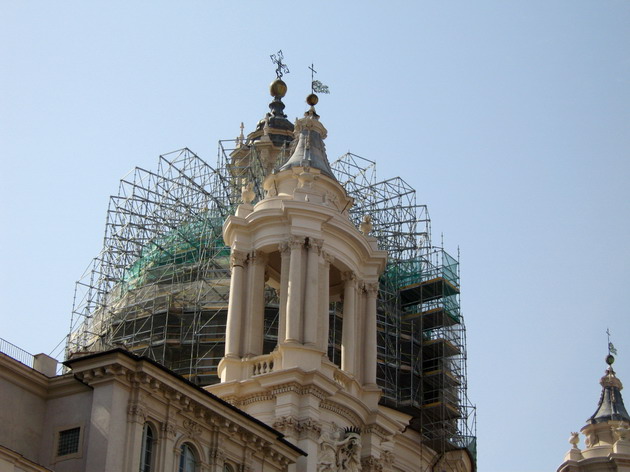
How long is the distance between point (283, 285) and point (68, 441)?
1676 centimetres

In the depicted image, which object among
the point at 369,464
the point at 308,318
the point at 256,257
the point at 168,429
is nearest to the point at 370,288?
the point at 256,257

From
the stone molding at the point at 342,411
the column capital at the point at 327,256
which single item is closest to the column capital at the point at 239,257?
the column capital at the point at 327,256

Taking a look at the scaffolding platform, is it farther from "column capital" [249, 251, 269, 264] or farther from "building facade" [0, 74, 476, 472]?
"column capital" [249, 251, 269, 264]

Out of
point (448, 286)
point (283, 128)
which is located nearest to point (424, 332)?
point (448, 286)

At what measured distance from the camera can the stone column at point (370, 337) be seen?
2301 inches

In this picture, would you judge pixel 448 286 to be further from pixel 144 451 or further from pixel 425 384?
pixel 144 451

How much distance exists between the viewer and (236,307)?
57.9m

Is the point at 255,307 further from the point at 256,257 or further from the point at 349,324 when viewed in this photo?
the point at 349,324

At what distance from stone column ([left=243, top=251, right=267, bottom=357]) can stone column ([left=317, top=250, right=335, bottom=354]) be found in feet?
8.18

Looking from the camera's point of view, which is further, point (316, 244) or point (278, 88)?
point (278, 88)

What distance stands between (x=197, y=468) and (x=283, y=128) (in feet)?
122

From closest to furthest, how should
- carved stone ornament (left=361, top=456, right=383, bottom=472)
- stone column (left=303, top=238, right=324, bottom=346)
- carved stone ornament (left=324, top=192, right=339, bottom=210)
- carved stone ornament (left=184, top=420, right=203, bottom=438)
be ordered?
carved stone ornament (left=184, top=420, right=203, bottom=438) → carved stone ornament (left=361, top=456, right=383, bottom=472) → stone column (left=303, top=238, right=324, bottom=346) → carved stone ornament (left=324, top=192, right=339, bottom=210)

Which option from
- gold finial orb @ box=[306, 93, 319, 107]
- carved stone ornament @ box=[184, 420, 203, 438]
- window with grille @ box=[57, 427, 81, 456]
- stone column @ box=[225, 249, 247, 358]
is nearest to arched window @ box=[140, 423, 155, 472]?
carved stone ornament @ box=[184, 420, 203, 438]

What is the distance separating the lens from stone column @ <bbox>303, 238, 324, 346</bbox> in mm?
55594
